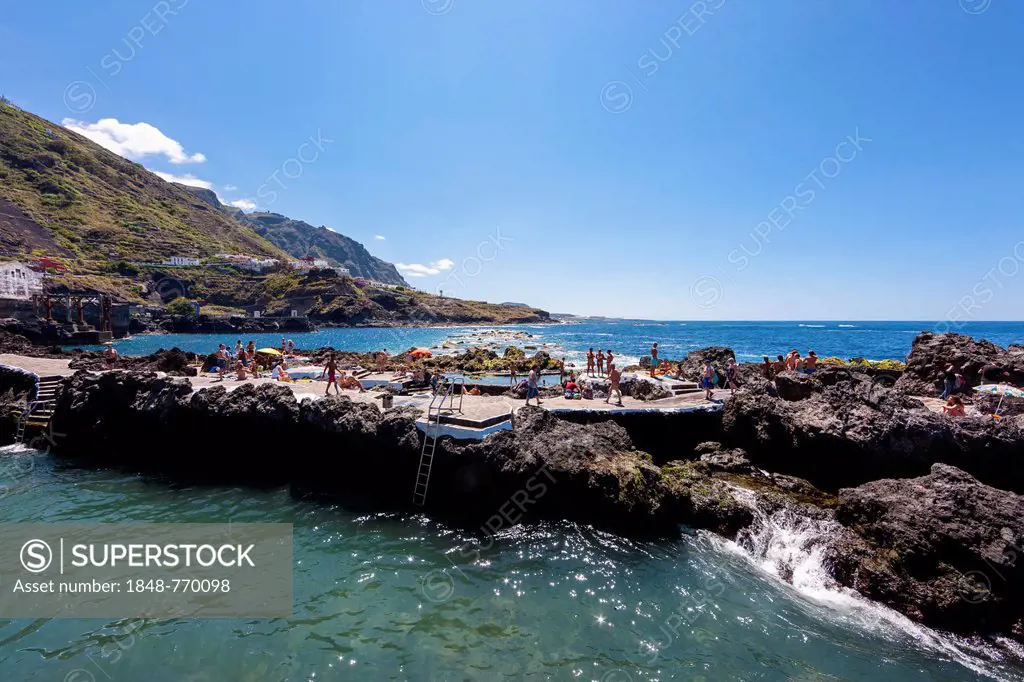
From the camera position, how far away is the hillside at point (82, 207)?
107 meters

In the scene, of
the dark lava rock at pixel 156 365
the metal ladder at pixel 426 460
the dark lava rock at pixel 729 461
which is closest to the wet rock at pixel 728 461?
the dark lava rock at pixel 729 461

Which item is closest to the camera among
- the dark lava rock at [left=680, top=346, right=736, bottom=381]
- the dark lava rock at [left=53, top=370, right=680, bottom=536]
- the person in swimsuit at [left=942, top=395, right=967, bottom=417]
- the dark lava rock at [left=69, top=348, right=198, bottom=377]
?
the dark lava rock at [left=53, top=370, right=680, bottom=536]

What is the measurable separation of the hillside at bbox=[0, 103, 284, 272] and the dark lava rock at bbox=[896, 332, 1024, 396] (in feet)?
480

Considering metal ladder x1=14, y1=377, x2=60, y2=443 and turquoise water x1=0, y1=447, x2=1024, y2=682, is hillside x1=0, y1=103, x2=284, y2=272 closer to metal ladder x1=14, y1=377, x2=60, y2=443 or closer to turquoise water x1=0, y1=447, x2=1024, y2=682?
metal ladder x1=14, y1=377, x2=60, y2=443

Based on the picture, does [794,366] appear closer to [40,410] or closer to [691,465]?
[691,465]

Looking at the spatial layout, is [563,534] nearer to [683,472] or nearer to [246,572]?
[683,472]

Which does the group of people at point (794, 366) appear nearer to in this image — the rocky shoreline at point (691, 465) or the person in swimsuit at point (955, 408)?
the rocky shoreline at point (691, 465)

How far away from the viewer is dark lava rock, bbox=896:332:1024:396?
66.2 feet

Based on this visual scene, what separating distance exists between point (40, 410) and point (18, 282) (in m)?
82.2

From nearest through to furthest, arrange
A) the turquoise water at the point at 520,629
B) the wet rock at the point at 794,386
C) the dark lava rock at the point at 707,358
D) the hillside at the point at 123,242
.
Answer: the turquoise water at the point at 520,629 → the wet rock at the point at 794,386 → the dark lava rock at the point at 707,358 → the hillside at the point at 123,242

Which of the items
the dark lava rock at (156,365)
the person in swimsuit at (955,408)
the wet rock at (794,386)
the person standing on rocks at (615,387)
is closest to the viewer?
the person in swimsuit at (955,408)

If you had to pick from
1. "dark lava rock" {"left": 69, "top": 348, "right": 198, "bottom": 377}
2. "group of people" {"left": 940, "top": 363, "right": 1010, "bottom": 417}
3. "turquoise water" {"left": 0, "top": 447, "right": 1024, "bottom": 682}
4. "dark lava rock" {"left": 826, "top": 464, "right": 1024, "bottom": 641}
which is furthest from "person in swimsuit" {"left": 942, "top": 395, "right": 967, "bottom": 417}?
"dark lava rock" {"left": 69, "top": 348, "right": 198, "bottom": 377}

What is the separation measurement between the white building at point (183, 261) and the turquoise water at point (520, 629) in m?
150

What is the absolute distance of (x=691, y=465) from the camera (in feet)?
44.9
